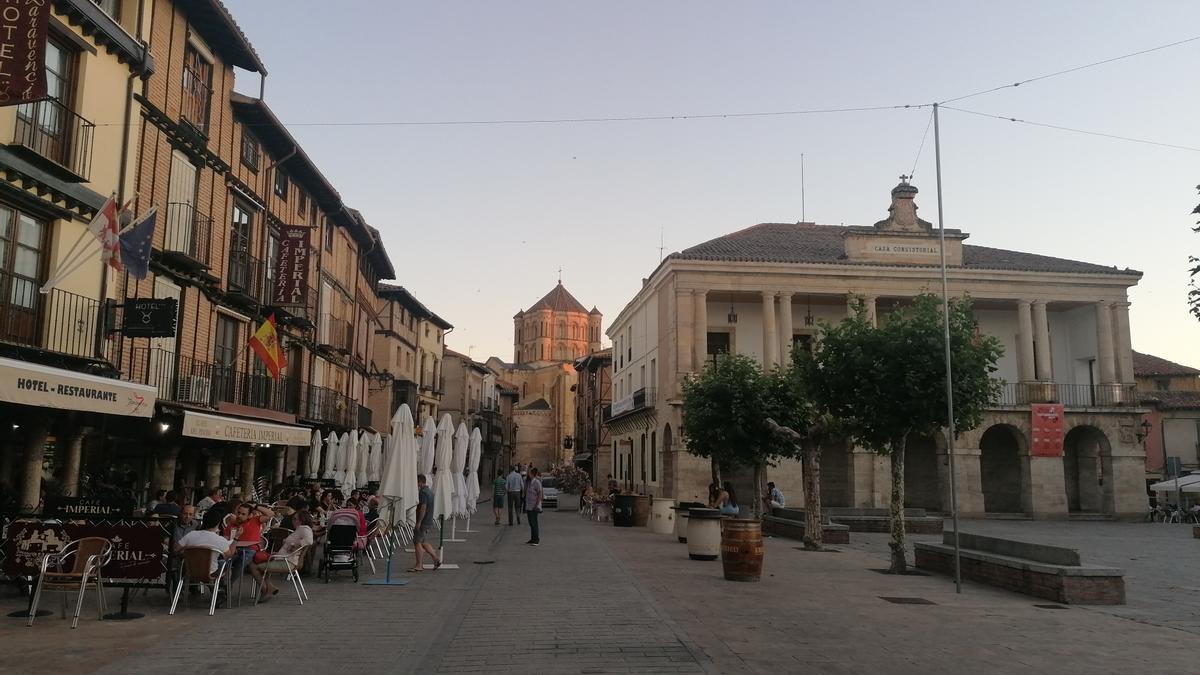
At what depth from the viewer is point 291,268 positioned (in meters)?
24.0

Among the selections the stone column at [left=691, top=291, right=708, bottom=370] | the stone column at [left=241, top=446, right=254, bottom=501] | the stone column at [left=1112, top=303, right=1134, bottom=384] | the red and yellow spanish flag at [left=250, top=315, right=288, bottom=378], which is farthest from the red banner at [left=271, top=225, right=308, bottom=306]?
the stone column at [left=1112, top=303, right=1134, bottom=384]

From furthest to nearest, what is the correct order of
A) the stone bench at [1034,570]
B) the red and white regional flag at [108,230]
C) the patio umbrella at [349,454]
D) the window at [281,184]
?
1. the window at [281,184]
2. the patio umbrella at [349,454]
3. the red and white regional flag at [108,230]
4. the stone bench at [1034,570]

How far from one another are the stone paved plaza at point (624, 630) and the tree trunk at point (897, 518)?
2.91 feet

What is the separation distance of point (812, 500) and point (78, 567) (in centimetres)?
1502

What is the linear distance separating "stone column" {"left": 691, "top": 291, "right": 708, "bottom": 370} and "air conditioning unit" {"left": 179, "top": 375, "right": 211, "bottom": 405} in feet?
74.0

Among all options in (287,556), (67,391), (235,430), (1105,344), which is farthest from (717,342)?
(67,391)

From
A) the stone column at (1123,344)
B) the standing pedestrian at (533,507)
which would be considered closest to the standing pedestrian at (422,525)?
the standing pedestrian at (533,507)

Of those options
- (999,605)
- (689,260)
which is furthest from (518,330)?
(999,605)

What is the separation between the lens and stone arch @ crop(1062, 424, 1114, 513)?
3844 centimetres

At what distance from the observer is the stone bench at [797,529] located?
843 inches

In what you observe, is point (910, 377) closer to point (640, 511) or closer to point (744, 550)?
point (744, 550)

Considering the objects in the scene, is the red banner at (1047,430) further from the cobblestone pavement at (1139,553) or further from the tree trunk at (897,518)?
the tree trunk at (897,518)

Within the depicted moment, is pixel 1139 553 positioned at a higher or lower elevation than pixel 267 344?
lower

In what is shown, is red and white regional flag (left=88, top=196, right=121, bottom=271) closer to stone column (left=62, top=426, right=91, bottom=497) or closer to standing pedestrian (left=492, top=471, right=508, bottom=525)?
stone column (left=62, top=426, right=91, bottom=497)
